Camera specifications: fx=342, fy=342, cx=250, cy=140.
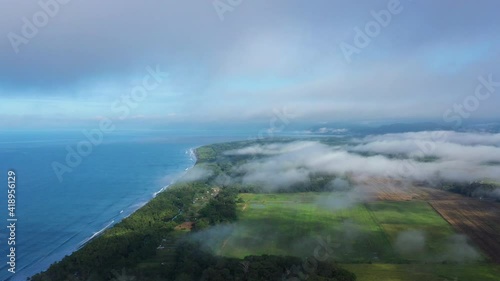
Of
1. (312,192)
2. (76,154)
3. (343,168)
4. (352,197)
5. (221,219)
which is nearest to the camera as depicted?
(221,219)

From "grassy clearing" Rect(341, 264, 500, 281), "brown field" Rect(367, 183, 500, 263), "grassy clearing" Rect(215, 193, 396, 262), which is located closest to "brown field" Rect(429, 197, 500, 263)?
"brown field" Rect(367, 183, 500, 263)

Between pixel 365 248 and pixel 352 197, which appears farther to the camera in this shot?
pixel 352 197

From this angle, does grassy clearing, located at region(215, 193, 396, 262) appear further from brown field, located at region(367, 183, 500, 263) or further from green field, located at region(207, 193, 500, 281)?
brown field, located at region(367, 183, 500, 263)

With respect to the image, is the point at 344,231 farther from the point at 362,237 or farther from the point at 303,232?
the point at 303,232

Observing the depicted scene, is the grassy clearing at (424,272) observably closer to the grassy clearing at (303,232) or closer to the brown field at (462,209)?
the grassy clearing at (303,232)

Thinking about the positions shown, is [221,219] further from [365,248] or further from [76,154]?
[76,154]

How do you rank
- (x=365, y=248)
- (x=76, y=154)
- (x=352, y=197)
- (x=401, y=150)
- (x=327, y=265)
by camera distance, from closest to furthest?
1. (x=327, y=265)
2. (x=365, y=248)
3. (x=352, y=197)
4. (x=401, y=150)
5. (x=76, y=154)

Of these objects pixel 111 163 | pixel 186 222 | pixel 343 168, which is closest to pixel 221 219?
pixel 186 222

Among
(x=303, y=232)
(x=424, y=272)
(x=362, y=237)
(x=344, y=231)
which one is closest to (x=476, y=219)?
(x=362, y=237)
